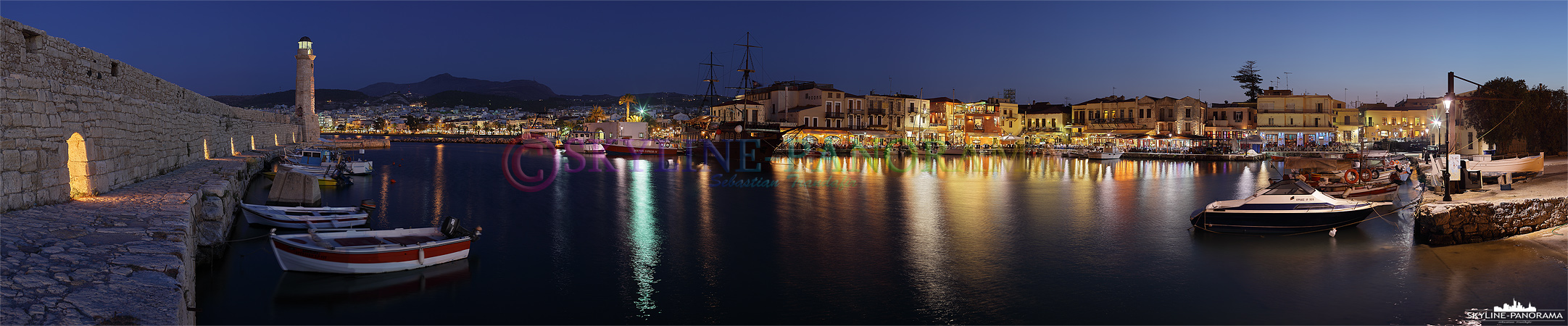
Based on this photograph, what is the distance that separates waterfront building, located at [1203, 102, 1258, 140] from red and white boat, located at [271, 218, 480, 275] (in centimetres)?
5535

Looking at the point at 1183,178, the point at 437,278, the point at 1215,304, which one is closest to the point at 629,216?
the point at 437,278

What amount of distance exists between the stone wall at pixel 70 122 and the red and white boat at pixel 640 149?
38141mm

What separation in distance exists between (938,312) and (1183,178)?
1002 inches

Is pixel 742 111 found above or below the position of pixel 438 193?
above

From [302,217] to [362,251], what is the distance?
4.27 metres

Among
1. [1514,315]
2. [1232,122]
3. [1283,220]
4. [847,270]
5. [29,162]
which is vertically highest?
[1232,122]

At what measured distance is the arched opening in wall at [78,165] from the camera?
932cm

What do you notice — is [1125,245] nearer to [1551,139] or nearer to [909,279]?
[909,279]

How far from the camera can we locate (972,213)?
17.8 meters

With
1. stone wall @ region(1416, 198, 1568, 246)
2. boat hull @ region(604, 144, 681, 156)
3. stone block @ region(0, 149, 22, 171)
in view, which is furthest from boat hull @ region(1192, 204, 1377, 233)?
boat hull @ region(604, 144, 681, 156)

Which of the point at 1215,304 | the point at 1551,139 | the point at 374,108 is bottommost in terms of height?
the point at 1215,304

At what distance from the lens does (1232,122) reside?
176ft


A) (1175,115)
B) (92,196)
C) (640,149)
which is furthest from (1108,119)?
(92,196)

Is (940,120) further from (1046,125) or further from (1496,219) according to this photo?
(1496,219)
